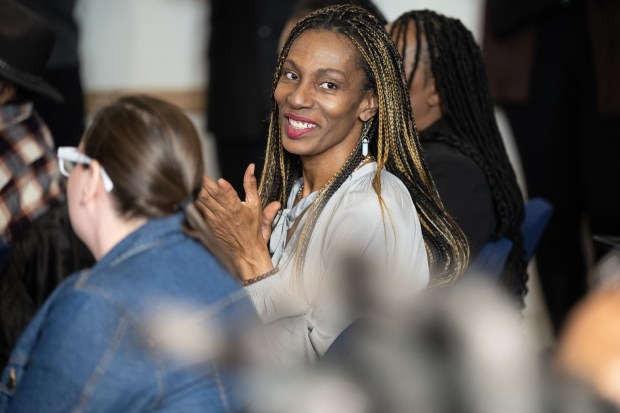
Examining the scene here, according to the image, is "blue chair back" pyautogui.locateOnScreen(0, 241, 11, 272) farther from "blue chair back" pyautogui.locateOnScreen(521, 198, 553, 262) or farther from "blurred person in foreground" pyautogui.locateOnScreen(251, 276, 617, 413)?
"blurred person in foreground" pyautogui.locateOnScreen(251, 276, 617, 413)

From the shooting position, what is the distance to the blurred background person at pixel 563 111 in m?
3.52

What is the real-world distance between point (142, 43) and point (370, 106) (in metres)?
2.59

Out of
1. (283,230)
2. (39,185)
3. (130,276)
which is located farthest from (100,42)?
(130,276)

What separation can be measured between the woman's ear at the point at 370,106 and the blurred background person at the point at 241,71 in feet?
5.95

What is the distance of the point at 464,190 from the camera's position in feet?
7.92

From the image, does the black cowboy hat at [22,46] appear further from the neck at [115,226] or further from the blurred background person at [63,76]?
the neck at [115,226]

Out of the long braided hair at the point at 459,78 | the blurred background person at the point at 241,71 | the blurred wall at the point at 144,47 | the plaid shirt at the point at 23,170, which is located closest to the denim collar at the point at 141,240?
the plaid shirt at the point at 23,170

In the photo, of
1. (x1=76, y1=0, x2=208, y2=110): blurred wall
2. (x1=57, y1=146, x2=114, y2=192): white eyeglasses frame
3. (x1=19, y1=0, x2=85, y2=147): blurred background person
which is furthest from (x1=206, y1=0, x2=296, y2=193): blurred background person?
(x1=57, y1=146, x2=114, y2=192): white eyeglasses frame

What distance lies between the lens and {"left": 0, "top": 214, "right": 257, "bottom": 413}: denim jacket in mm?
1332

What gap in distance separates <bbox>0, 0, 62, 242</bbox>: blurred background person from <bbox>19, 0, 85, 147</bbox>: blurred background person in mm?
1037

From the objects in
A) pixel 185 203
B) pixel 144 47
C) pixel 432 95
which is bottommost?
pixel 144 47

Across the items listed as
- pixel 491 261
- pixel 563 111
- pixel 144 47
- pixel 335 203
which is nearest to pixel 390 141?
pixel 335 203

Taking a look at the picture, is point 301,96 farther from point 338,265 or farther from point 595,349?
point 595,349

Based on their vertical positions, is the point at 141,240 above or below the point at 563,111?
above
